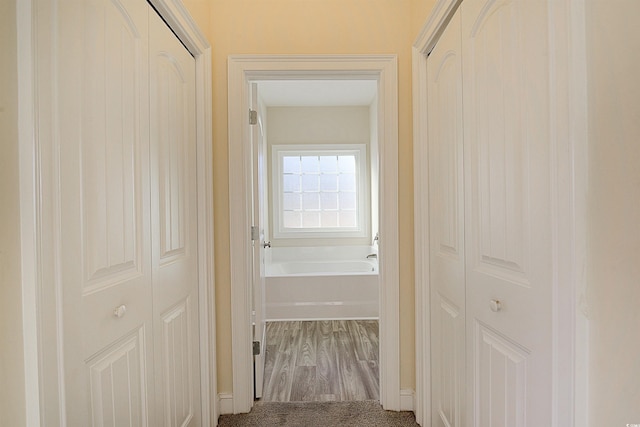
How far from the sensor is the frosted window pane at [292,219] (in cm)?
491

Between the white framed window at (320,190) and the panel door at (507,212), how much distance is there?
3528 millimetres

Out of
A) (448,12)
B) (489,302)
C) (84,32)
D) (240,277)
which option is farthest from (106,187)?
(448,12)

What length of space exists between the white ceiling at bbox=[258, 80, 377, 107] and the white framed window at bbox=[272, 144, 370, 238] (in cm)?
62

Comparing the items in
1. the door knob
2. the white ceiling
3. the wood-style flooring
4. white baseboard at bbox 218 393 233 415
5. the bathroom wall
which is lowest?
the wood-style flooring

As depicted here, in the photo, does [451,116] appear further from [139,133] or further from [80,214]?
[80,214]

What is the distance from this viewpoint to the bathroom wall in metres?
4.83

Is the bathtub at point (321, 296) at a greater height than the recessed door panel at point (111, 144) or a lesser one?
lesser

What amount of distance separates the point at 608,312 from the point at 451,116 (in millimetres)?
1007

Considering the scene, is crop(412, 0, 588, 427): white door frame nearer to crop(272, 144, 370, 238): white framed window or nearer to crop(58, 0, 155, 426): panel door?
crop(58, 0, 155, 426): panel door

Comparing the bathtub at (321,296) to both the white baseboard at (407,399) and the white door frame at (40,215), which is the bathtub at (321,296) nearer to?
the white baseboard at (407,399)

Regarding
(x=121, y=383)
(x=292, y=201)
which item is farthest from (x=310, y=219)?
(x=121, y=383)

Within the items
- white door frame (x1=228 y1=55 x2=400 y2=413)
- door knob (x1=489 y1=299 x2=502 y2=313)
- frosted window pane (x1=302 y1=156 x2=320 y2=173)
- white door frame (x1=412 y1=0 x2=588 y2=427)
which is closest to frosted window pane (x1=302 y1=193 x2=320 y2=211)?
frosted window pane (x1=302 y1=156 x2=320 y2=173)

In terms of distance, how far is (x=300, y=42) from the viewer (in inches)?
79.7

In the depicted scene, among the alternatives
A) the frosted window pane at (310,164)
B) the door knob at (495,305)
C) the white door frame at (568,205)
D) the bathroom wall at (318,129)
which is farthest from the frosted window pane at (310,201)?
the white door frame at (568,205)
